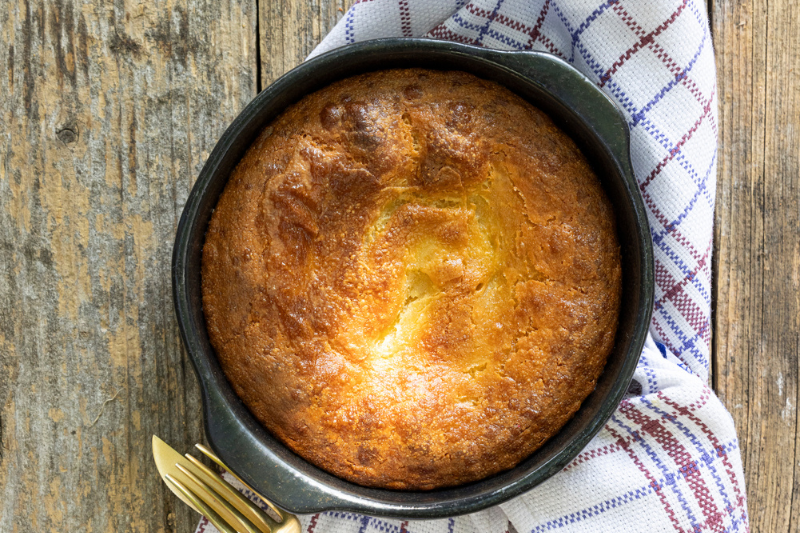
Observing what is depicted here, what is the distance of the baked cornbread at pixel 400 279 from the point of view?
1.48 metres

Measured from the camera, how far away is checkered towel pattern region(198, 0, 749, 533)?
1640 mm

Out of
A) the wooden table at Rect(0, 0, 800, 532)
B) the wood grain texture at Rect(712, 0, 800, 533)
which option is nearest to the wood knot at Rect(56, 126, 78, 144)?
the wooden table at Rect(0, 0, 800, 532)

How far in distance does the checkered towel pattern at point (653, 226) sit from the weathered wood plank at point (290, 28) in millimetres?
180

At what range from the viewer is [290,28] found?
6.01 feet

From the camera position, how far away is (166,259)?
5.84ft

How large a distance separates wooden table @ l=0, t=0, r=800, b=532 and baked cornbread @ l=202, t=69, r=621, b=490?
0.38 metres

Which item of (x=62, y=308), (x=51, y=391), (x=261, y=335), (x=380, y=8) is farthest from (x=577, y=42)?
(x=51, y=391)

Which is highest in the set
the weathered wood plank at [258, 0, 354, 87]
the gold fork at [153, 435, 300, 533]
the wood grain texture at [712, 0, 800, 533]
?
the weathered wood plank at [258, 0, 354, 87]

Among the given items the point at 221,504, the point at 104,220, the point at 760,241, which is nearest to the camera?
the point at 221,504

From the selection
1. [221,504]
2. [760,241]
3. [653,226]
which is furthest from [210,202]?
[760,241]

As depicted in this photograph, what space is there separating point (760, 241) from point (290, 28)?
64.6 inches

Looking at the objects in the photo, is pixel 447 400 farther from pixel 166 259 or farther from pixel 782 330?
pixel 782 330

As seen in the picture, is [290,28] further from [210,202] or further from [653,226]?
[653,226]

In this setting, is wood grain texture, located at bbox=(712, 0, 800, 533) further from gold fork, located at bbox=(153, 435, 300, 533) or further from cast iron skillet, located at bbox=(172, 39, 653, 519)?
gold fork, located at bbox=(153, 435, 300, 533)
